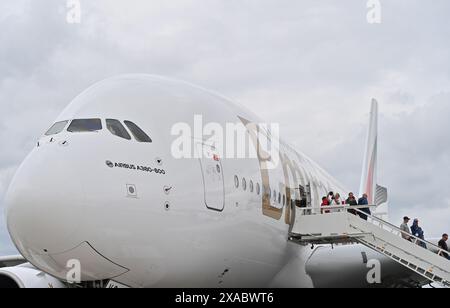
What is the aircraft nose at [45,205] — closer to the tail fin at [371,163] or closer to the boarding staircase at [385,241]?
the boarding staircase at [385,241]

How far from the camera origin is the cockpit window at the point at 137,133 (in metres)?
9.86

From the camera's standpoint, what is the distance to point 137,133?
9.91 meters

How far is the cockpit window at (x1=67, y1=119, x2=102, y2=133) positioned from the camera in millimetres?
9602

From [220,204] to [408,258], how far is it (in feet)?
15.2

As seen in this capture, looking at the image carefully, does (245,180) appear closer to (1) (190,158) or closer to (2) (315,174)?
(1) (190,158)

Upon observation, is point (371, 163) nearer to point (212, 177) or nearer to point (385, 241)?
point (385, 241)

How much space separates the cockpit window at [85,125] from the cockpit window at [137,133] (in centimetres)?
45

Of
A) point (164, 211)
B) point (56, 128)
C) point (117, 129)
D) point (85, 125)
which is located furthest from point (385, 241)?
point (56, 128)

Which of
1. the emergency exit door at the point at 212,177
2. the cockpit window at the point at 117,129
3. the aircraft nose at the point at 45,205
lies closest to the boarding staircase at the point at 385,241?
the emergency exit door at the point at 212,177

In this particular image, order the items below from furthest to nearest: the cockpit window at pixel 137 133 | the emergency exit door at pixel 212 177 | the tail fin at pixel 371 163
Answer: the tail fin at pixel 371 163 < the emergency exit door at pixel 212 177 < the cockpit window at pixel 137 133

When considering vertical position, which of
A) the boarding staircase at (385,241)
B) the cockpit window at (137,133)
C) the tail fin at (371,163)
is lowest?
the boarding staircase at (385,241)

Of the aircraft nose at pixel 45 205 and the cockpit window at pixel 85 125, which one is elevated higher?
the cockpit window at pixel 85 125

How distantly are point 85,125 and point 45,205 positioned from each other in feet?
5.79
